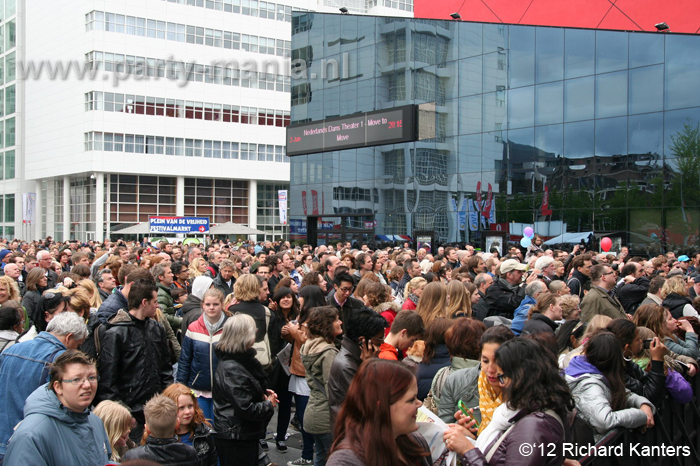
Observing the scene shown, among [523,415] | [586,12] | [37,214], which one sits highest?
[586,12]

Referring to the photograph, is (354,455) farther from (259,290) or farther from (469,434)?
(259,290)

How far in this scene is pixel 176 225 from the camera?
2877 centimetres

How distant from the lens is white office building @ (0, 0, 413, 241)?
44875 millimetres

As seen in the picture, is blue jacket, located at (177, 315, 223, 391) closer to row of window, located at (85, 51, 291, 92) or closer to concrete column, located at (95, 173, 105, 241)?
concrete column, located at (95, 173, 105, 241)

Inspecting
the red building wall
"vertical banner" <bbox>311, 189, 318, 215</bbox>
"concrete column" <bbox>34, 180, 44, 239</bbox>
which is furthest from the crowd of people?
"concrete column" <bbox>34, 180, 44, 239</bbox>

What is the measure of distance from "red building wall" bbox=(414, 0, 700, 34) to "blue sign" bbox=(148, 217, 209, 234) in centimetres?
1577

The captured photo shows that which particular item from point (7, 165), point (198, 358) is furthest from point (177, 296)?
A: point (7, 165)

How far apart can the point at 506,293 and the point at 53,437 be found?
244 inches

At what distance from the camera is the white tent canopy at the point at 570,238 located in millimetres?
18953

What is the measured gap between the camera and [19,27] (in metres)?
58.0

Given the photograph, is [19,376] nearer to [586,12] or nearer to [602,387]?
[602,387]

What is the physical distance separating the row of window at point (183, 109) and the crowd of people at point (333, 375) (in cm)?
4136

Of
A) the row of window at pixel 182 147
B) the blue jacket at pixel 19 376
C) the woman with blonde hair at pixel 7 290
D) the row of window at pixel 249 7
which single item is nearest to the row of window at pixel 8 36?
the row of window at pixel 182 147

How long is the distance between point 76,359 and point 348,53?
83.4 feet
